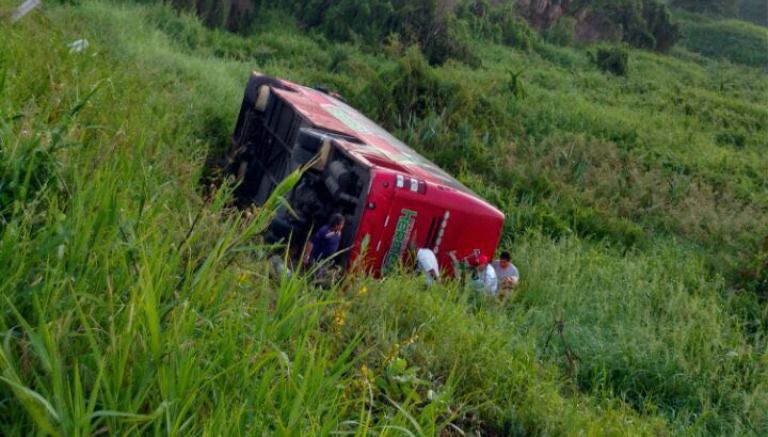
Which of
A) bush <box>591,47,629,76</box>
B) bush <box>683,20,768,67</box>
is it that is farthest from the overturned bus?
bush <box>683,20,768,67</box>

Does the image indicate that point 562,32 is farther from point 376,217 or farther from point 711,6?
point 376,217

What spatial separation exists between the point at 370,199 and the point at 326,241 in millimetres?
607

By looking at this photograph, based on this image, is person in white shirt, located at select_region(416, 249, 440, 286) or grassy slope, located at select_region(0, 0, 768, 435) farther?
person in white shirt, located at select_region(416, 249, 440, 286)

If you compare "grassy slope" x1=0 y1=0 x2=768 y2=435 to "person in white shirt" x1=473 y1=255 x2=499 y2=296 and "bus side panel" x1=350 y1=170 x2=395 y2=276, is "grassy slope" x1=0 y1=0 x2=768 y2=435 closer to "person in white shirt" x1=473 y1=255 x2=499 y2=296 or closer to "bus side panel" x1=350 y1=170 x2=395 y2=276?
"person in white shirt" x1=473 y1=255 x2=499 y2=296

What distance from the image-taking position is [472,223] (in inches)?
328

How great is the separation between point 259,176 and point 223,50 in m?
8.97

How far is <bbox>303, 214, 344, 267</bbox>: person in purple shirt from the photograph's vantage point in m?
7.12

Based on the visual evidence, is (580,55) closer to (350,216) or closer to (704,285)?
(704,285)

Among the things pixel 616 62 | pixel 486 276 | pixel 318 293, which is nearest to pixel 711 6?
pixel 616 62

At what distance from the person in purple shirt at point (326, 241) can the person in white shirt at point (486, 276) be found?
1516mm

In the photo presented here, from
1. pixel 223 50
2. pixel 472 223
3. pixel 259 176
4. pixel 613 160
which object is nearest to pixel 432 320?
pixel 472 223

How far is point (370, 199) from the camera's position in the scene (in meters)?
7.38

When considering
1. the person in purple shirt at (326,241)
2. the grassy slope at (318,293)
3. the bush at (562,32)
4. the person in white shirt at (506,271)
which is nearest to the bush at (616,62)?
the bush at (562,32)

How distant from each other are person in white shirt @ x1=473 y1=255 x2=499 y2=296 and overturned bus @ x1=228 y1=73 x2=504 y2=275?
223mm
